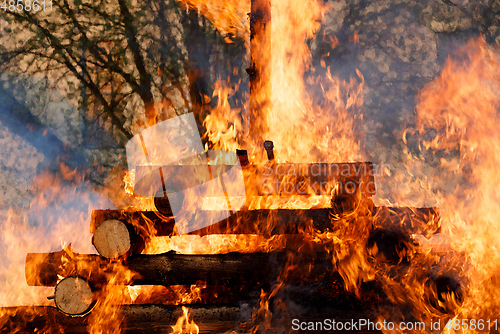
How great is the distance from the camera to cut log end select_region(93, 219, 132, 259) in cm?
275

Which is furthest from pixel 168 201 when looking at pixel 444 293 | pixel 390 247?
pixel 444 293

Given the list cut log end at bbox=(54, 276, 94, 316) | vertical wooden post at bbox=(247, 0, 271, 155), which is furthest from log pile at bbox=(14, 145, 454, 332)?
vertical wooden post at bbox=(247, 0, 271, 155)

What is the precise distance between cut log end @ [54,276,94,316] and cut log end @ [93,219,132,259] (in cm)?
33

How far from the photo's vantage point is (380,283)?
2688mm

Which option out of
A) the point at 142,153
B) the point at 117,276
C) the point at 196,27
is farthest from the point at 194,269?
the point at 196,27

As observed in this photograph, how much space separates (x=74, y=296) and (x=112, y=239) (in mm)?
606

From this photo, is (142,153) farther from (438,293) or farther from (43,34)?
(438,293)

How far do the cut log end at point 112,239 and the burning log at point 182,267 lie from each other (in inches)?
5.9

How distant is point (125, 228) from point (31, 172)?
4516mm

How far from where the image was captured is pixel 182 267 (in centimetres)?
286

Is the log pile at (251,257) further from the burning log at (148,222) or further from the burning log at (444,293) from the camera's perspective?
the burning log at (444,293)

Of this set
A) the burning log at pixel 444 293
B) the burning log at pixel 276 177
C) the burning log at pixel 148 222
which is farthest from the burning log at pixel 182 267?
the burning log at pixel 444 293

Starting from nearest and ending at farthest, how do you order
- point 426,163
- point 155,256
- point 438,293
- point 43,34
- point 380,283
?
1. point 438,293
2. point 380,283
3. point 155,256
4. point 426,163
5. point 43,34

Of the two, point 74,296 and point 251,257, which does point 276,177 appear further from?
point 74,296
